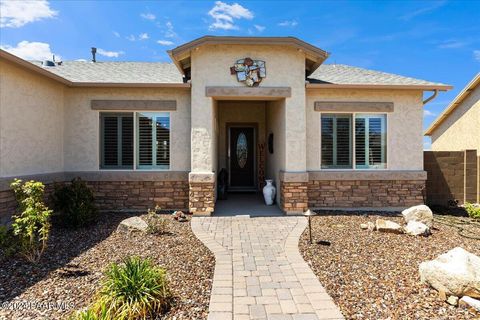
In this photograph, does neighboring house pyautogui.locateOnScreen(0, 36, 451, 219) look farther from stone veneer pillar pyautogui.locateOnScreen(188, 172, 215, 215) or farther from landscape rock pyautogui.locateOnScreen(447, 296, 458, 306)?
landscape rock pyautogui.locateOnScreen(447, 296, 458, 306)

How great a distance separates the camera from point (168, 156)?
8.68m

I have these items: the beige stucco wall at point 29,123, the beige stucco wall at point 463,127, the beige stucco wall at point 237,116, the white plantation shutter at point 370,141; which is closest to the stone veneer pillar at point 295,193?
the white plantation shutter at point 370,141

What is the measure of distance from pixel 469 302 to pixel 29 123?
31.0ft

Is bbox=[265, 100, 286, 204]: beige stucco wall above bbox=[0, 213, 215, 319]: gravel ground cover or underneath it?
above

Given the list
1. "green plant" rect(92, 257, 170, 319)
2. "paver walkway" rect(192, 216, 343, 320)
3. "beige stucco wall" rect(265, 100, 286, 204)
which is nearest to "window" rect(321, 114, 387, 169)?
"beige stucco wall" rect(265, 100, 286, 204)

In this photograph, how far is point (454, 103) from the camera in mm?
12711

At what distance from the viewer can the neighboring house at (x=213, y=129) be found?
814 centimetres

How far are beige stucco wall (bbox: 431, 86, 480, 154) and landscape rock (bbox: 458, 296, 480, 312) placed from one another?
1045 centimetres

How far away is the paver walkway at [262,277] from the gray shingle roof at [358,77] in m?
5.03

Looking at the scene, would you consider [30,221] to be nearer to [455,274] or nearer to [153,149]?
[153,149]

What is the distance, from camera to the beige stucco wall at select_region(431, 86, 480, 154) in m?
11.6

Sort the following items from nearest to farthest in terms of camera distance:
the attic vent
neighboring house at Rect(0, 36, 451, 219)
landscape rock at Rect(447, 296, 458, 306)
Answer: landscape rock at Rect(447, 296, 458, 306) < neighboring house at Rect(0, 36, 451, 219) < the attic vent

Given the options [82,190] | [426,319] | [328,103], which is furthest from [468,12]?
[82,190]

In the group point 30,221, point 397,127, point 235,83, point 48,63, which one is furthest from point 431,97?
point 48,63
